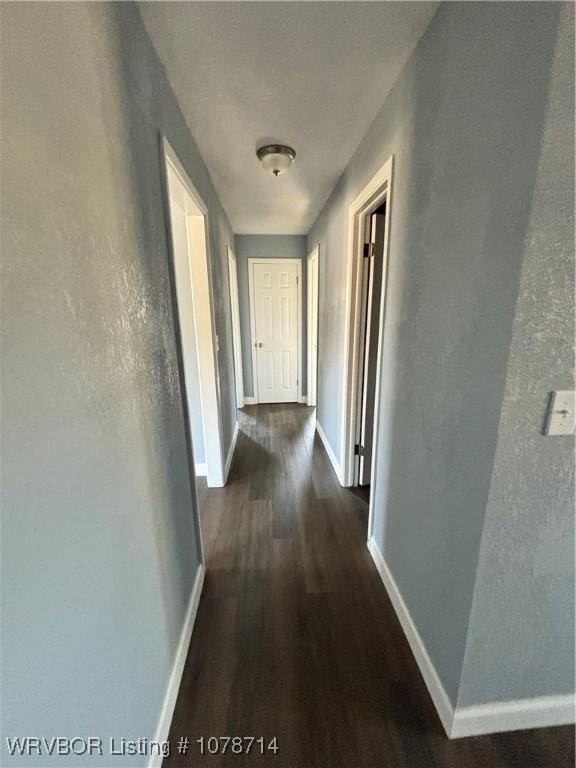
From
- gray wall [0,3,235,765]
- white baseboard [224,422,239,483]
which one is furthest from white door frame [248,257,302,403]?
gray wall [0,3,235,765]

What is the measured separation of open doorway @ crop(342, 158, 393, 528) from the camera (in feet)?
6.71

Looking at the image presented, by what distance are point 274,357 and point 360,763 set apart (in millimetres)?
3919

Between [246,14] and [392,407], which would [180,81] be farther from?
[392,407]

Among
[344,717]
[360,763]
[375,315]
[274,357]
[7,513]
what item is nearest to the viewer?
[7,513]

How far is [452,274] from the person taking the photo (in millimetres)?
979

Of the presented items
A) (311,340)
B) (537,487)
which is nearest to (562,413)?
(537,487)

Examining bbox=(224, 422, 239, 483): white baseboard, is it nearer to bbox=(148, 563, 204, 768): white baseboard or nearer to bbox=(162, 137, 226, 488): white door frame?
bbox=(162, 137, 226, 488): white door frame

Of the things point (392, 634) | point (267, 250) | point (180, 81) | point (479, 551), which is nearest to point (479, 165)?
point (479, 551)

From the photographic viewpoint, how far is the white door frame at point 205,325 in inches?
77.5

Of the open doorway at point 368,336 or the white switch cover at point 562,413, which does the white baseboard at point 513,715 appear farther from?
the open doorway at point 368,336

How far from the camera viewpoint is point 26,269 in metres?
0.53

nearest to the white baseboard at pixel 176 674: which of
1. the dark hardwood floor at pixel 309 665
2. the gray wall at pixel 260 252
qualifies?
the dark hardwood floor at pixel 309 665

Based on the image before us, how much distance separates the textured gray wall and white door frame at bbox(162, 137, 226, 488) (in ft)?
5.21

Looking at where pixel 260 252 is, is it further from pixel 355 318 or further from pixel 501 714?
pixel 501 714
